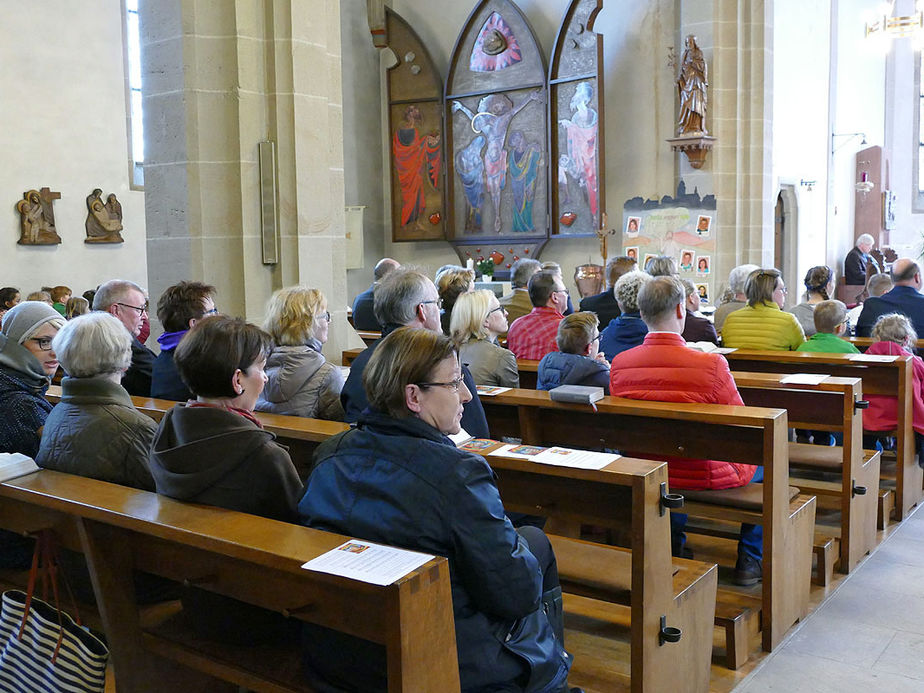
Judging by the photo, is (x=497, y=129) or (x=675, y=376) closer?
(x=675, y=376)

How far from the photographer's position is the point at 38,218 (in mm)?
12000

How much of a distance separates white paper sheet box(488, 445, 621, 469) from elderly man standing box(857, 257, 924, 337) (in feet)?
16.8

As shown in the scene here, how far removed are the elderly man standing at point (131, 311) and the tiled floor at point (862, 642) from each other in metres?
3.30

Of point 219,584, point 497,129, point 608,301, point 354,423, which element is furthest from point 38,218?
point 219,584

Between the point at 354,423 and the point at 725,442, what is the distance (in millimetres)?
1512

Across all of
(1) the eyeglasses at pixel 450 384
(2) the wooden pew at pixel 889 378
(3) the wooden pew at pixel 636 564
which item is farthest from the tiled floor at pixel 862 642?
(1) the eyeglasses at pixel 450 384

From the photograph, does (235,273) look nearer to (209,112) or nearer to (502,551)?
(209,112)

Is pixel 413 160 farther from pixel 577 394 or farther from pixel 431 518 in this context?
pixel 431 518

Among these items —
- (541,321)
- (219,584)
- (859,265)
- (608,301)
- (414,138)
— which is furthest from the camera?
(859,265)

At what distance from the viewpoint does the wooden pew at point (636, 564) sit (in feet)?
9.29

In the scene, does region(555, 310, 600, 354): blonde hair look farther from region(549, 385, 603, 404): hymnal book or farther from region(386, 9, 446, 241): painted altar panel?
region(386, 9, 446, 241): painted altar panel

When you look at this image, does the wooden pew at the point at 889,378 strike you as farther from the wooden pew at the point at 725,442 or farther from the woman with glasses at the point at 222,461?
the woman with glasses at the point at 222,461

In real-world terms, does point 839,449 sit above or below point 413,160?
below

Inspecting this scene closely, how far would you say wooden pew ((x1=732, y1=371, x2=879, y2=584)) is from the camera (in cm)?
455
